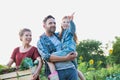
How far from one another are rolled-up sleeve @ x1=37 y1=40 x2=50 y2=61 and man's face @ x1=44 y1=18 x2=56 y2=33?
0.62ft

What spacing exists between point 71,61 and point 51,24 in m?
0.54

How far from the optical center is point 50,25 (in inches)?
260

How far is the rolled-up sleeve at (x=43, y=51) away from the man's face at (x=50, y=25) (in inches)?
Answer: 7.5

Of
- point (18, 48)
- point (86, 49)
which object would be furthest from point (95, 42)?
point (18, 48)

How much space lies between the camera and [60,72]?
6539 mm

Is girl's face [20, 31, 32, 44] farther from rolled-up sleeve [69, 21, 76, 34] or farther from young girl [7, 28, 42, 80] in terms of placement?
rolled-up sleeve [69, 21, 76, 34]

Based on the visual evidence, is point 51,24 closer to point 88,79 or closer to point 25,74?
point 25,74

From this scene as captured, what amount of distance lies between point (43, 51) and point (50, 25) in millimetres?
349

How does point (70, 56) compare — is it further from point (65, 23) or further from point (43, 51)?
point (65, 23)

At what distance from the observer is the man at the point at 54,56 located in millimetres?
6457

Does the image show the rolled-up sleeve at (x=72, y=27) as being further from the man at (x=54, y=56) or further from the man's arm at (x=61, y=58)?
the man's arm at (x=61, y=58)

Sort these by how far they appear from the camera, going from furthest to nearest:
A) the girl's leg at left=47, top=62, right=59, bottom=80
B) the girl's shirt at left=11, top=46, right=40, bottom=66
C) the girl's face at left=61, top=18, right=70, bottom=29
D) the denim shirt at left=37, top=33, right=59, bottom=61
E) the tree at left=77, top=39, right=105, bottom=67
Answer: the tree at left=77, top=39, right=105, bottom=67 → the girl's face at left=61, top=18, right=70, bottom=29 → the girl's shirt at left=11, top=46, right=40, bottom=66 → the denim shirt at left=37, top=33, right=59, bottom=61 → the girl's leg at left=47, top=62, right=59, bottom=80

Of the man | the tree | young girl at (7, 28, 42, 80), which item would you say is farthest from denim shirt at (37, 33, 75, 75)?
the tree

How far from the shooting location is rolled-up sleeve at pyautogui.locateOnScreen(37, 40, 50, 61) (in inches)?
254
